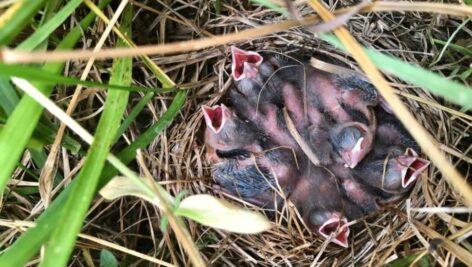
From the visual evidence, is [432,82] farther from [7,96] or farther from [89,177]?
[7,96]

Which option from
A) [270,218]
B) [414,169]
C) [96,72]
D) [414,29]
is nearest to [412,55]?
[414,29]

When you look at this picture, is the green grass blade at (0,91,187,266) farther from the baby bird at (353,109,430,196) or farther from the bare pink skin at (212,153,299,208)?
the baby bird at (353,109,430,196)

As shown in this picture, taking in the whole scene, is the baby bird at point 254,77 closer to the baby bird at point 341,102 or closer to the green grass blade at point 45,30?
→ the baby bird at point 341,102

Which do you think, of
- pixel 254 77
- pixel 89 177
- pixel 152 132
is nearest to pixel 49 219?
pixel 89 177

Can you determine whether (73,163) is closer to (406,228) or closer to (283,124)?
(283,124)

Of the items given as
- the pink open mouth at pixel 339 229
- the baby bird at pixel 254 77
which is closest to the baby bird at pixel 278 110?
the baby bird at pixel 254 77

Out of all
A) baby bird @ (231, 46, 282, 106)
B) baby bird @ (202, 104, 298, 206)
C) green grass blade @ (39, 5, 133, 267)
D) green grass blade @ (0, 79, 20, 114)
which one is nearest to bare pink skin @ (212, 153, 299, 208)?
baby bird @ (202, 104, 298, 206)
